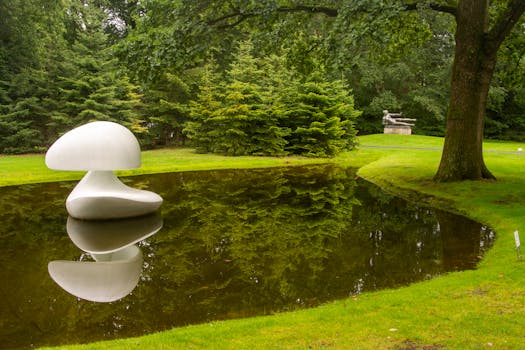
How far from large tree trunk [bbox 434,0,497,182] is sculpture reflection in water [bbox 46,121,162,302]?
9.38m

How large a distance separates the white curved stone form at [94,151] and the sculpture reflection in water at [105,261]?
153cm

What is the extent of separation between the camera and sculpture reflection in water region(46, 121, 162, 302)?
354 inches

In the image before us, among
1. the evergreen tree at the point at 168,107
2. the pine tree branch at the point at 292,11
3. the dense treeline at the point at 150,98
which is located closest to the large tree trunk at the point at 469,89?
the pine tree branch at the point at 292,11

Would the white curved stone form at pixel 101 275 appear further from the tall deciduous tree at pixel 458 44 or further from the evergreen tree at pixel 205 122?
the evergreen tree at pixel 205 122

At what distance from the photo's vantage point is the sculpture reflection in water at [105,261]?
727 centimetres

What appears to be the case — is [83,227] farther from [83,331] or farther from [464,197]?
[464,197]

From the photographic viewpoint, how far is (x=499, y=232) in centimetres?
993

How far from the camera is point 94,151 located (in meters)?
10.8

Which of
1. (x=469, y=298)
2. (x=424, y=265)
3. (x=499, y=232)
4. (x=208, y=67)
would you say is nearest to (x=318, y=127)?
(x=208, y=67)

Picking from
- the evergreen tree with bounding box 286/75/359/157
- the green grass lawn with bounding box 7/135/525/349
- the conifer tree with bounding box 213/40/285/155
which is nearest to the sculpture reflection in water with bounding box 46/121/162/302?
the green grass lawn with bounding box 7/135/525/349

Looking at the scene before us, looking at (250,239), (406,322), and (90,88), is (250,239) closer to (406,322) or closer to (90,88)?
(406,322)

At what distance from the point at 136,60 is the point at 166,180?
637 centimetres

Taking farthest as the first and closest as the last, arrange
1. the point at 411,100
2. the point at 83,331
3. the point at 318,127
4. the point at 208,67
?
the point at 411,100 → the point at 208,67 → the point at 318,127 → the point at 83,331

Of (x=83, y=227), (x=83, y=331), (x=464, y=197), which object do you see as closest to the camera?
(x=83, y=331)
